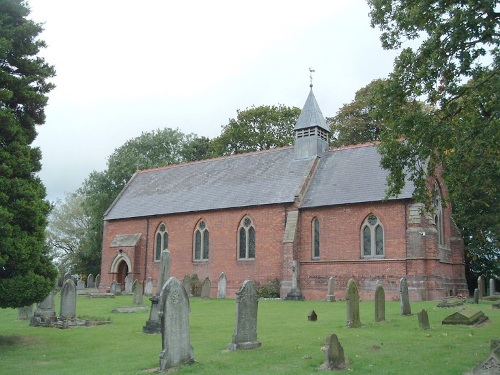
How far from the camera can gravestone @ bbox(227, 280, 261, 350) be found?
37.8 ft

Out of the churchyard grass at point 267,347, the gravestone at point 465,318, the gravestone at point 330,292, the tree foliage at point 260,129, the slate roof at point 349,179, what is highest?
the tree foliage at point 260,129

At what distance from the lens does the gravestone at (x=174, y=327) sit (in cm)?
970

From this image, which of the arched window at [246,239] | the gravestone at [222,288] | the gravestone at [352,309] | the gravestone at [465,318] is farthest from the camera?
the arched window at [246,239]

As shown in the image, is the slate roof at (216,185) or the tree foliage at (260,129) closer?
the slate roof at (216,185)

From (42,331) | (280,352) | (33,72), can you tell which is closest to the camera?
(280,352)

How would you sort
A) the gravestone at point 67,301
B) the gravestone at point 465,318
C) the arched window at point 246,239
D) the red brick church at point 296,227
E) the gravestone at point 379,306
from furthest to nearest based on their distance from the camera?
the arched window at point 246,239 → the red brick church at point 296,227 → the gravestone at point 67,301 → the gravestone at point 379,306 → the gravestone at point 465,318

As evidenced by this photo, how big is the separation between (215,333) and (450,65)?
29.9 ft

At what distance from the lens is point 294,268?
29016 mm

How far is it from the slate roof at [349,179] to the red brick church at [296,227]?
0.22ft

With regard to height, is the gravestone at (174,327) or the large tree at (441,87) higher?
the large tree at (441,87)

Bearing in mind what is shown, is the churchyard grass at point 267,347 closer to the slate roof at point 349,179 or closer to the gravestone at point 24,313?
the gravestone at point 24,313

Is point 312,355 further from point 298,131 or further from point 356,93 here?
point 356,93

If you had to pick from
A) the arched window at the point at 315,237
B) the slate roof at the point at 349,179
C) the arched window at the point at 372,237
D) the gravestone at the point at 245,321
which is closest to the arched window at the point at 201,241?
the slate roof at the point at 349,179

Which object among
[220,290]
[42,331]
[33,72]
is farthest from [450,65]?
[220,290]
